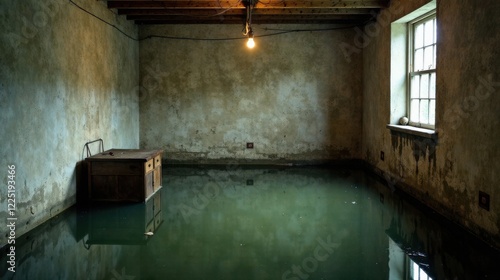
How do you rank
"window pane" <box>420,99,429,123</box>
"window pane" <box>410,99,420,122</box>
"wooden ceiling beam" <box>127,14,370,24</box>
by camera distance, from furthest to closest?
"wooden ceiling beam" <box>127,14,370,24</box> → "window pane" <box>410,99,420,122</box> → "window pane" <box>420,99,429,123</box>

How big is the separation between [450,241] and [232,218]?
2.26m

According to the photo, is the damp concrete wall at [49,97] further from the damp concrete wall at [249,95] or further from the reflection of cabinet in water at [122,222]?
the damp concrete wall at [249,95]

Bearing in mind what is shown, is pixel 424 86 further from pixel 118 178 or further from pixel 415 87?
pixel 118 178

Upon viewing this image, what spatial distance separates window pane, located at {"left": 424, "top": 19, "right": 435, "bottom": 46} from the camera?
5.75 metres

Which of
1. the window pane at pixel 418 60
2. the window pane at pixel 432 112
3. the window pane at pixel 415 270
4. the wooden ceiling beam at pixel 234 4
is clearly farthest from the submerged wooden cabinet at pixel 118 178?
the window pane at pixel 418 60

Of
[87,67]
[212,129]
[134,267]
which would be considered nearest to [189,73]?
[212,129]

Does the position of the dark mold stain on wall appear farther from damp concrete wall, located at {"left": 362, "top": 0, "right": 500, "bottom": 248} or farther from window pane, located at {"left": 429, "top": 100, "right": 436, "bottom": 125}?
window pane, located at {"left": 429, "top": 100, "right": 436, "bottom": 125}

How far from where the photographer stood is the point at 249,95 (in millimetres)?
8906

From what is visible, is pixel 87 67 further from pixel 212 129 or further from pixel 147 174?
pixel 212 129

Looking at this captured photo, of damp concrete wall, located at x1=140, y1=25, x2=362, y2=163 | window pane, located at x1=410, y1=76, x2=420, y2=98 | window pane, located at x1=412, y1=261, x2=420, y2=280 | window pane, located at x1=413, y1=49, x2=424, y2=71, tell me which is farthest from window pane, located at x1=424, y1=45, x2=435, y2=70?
window pane, located at x1=412, y1=261, x2=420, y2=280

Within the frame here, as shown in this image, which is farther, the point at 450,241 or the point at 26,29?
the point at 26,29

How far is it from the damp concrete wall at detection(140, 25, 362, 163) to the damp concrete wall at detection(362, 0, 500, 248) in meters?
2.53

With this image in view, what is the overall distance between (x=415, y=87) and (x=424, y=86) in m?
0.38

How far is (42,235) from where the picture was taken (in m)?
4.34
